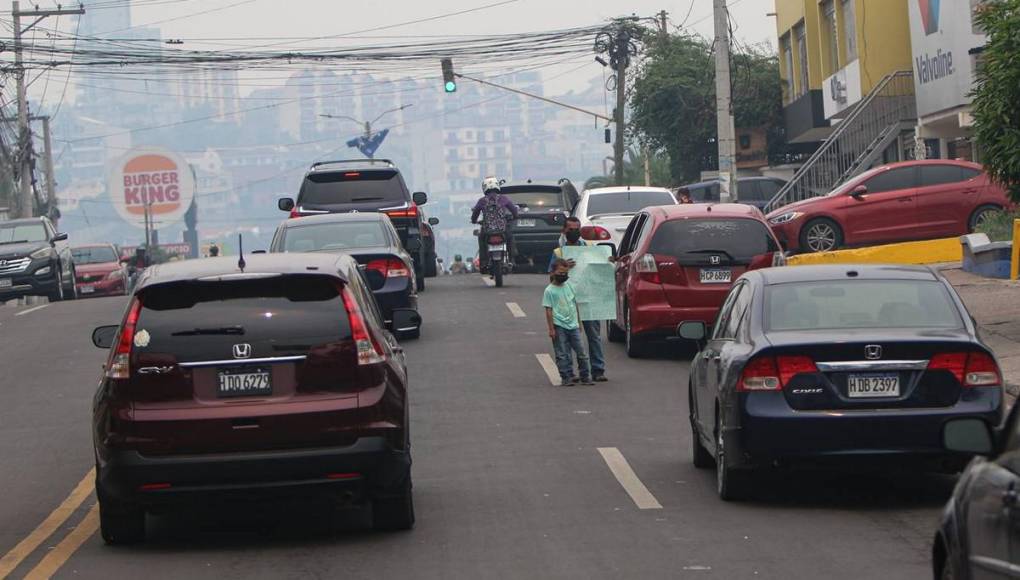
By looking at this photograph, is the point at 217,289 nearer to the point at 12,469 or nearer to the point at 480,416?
the point at 12,469

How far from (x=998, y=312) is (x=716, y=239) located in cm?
436

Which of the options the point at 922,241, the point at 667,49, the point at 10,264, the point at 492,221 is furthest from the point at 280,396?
the point at 667,49

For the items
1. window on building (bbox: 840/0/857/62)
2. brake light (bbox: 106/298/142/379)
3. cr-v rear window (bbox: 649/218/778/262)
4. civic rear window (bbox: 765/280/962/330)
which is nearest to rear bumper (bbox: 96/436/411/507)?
brake light (bbox: 106/298/142/379)

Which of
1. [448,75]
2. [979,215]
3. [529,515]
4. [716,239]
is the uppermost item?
[448,75]

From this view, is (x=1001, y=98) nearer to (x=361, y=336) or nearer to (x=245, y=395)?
(x=361, y=336)

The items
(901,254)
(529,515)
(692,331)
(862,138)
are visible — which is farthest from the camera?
(862,138)

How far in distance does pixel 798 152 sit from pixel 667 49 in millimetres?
7034

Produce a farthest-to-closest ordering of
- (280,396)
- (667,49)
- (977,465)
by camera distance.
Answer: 1. (667,49)
2. (280,396)
3. (977,465)

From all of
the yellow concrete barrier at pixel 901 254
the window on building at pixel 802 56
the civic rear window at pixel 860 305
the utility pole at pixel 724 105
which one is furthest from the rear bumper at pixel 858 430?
the window on building at pixel 802 56

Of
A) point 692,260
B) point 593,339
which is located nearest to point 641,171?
point 692,260

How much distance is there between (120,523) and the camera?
32.2 ft

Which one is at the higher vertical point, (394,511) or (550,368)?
(550,368)

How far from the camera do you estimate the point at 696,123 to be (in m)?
59.7

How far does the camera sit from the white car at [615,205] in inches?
1040
